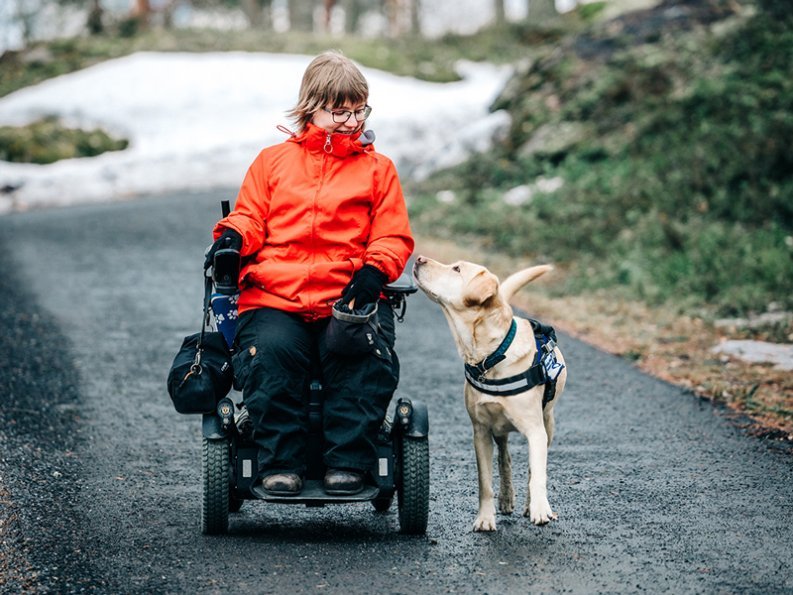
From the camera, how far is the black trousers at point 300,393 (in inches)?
179

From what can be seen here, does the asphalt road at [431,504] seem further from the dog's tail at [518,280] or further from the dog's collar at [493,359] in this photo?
the dog's tail at [518,280]

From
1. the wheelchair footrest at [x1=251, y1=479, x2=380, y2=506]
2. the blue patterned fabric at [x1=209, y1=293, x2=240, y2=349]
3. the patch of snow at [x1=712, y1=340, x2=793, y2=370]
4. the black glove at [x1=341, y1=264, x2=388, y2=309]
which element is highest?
the black glove at [x1=341, y1=264, x2=388, y2=309]

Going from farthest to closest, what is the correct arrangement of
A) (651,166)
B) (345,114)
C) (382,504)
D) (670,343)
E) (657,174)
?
(651,166) < (657,174) < (670,343) < (382,504) < (345,114)

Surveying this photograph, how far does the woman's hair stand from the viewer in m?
4.77

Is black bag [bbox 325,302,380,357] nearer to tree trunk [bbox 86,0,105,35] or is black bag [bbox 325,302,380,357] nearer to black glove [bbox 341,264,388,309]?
black glove [bbox 341,264,388,309]

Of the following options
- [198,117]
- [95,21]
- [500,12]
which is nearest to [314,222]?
[198,117]

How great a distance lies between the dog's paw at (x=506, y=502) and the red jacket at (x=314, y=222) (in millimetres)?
1200

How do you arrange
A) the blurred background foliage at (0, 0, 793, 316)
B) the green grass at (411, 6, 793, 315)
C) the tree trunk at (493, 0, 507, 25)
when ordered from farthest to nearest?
the tree trunk at (493, 0, 507, 25), the blurred background foliage at (0, 0, 793, 316), the green grass at (411, 6, 793, 315)

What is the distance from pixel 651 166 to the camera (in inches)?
551

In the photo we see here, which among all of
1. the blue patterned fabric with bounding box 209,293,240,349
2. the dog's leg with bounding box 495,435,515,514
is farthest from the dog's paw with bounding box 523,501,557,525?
the blue patterned fabric with bounding box 209,293,240,349

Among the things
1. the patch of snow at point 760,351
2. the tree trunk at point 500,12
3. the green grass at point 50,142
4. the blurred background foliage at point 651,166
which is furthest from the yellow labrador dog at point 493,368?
the tree trunk at point 500,12

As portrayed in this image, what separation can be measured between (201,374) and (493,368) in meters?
1.30

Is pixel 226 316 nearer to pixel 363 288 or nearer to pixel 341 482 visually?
pixel 363 288

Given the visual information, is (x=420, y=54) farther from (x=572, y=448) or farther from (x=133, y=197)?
(x=572, y=448)
